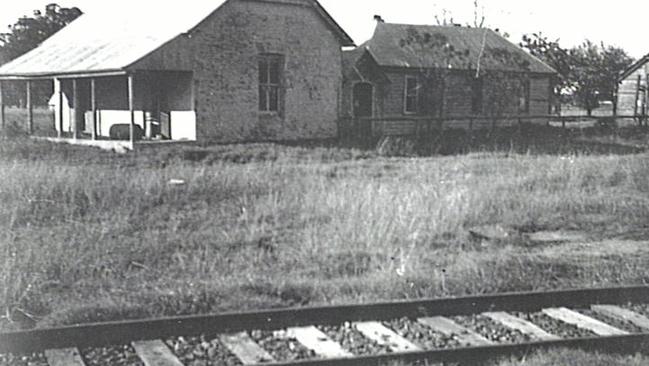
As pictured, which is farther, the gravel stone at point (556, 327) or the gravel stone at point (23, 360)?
the gravel stone at point (556, 327)

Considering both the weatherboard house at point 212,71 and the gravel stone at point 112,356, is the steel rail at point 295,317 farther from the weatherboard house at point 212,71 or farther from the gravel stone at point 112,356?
the weatherboard house at point 212,71

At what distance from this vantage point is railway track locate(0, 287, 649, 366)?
5.85m

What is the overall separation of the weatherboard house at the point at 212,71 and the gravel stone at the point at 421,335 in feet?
57.1

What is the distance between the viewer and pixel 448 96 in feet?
113

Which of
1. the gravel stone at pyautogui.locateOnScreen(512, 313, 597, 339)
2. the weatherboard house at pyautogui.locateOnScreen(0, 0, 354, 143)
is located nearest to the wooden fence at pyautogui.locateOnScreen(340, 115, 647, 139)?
the weatherboard house at pyautogui.locateOnScreen(0, 0, 354, 143)

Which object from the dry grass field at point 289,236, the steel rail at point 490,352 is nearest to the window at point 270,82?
the dry grass field at point 289,236

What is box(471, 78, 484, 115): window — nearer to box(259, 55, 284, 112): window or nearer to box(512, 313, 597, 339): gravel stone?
box(259, 55, 284, 112): window

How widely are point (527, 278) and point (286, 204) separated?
4.99m

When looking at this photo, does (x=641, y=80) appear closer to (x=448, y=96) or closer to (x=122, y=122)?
(x=448, y=96)

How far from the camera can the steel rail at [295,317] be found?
594 centimetres

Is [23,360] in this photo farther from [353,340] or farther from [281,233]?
[281,233]

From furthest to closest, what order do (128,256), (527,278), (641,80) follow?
(641,80) < (128,256) < (527,278)

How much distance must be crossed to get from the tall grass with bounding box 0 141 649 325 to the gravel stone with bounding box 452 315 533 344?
3.13 ft

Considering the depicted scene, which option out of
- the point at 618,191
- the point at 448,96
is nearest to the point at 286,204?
the point at 618,191
